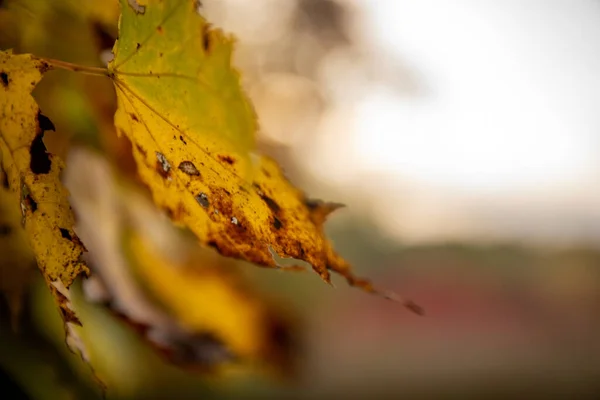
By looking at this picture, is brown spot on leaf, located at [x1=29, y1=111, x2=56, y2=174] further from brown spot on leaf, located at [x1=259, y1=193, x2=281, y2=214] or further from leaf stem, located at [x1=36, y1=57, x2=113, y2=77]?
brown spot on leaf, located at [x1=259, y1=193, x2=281, y2=214]

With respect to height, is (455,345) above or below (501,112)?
below

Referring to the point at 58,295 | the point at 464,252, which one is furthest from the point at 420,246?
the point at 58,295

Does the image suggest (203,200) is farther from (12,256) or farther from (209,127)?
(12,256)

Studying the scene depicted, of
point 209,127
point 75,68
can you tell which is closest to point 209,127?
point 209,127

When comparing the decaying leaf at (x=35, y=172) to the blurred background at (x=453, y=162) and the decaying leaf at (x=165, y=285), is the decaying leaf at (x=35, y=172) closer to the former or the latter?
the decaying leaf at (x=165, y=285)

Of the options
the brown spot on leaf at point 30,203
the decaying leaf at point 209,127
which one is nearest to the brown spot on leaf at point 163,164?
the decaying leaf at point 209,127

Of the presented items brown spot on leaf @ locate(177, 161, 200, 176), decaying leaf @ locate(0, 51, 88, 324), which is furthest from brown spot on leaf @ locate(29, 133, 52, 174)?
brown spot on leaf @ locate(177, 161, 200, 176)

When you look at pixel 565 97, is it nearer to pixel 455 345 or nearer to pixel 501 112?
pixel 501 112
